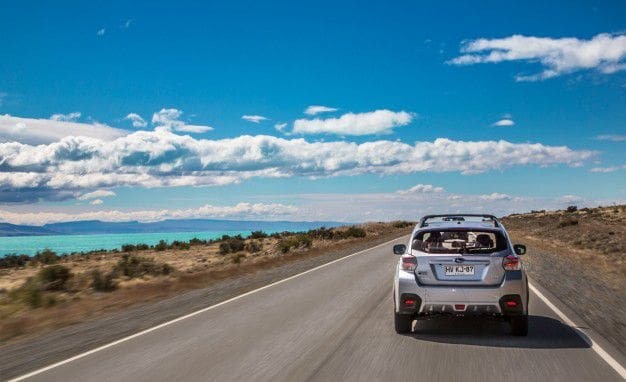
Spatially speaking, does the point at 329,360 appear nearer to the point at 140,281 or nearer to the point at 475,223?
the point at 475,223

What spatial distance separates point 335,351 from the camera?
8.01 metres

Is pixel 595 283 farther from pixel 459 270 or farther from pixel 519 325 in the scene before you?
pixel 459 270

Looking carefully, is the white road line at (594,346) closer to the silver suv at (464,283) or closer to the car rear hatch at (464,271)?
the silver suv at (464,283)

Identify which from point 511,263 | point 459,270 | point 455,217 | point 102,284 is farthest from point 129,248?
point 511,263

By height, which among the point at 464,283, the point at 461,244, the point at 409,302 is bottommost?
the point at 409,302

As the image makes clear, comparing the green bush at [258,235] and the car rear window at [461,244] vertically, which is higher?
the car rear window at [461,244]

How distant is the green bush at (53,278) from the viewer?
2028 centimetres

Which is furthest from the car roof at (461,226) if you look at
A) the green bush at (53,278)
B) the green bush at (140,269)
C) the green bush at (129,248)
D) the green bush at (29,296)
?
the green bush at (129,248)

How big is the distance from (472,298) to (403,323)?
110 centimetres

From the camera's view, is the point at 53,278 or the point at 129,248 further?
the point at 129,248

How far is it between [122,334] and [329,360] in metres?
4.16

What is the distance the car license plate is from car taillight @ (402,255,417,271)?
0.45 m

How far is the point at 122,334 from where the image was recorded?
1009 cm

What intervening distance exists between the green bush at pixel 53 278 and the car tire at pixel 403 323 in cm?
1447
